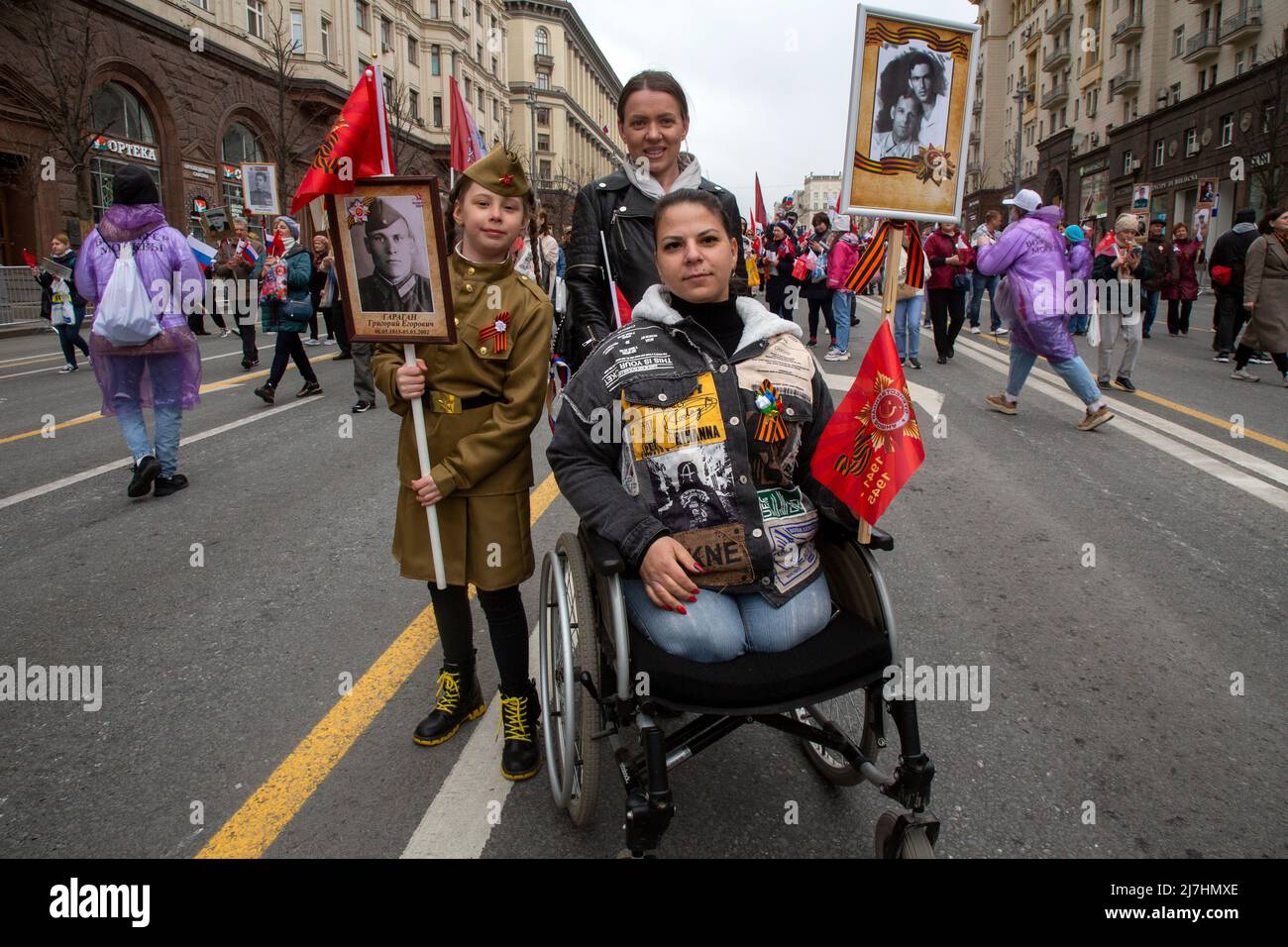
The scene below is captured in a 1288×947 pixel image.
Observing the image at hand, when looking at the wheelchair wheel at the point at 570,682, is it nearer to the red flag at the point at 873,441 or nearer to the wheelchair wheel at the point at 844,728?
the wheelchair wheel at the point at 844,728

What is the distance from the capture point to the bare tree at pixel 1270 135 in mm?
27875

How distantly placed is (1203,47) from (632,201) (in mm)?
48691

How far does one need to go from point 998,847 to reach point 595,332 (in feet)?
7.05

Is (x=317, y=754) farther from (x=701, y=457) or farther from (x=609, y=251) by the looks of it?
(x=609, y=251)

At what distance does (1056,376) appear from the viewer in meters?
10.5

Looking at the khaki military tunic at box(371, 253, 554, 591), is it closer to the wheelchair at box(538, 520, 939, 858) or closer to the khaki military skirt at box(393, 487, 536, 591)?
the khaki military skirt at box(393, 487, 536, 591)

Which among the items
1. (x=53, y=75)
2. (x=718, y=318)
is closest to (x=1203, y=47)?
(x=53, y=75)

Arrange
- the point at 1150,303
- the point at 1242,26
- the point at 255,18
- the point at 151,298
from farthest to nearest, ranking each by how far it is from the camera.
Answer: the point at 1242,26 → the point at 255,18 → the point at 1150,303 → the point at 151,298

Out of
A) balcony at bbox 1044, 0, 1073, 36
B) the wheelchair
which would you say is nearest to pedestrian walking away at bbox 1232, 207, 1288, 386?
the wheelchair

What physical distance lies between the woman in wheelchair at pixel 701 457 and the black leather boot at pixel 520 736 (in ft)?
2.21

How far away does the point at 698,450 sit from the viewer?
237 centimetres

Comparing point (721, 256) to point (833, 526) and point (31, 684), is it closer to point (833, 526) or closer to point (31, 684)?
point (833, 526)

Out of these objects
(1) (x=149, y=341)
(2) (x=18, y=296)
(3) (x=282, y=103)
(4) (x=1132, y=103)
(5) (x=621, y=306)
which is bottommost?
(1) (x=149, y=341)

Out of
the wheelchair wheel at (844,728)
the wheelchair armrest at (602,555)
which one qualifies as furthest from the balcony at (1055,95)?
the wheelchair armrest at (602,555)
